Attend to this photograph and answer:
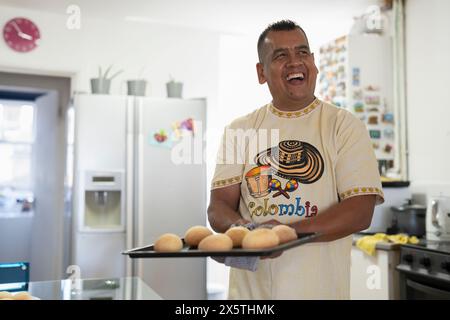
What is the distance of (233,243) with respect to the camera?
91 centimetres

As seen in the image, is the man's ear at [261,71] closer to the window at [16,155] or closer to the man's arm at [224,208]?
the man's arm at [224,208]

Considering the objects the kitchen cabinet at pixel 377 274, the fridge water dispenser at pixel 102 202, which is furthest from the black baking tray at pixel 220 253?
the fridge water dispenser at pixel 102 202

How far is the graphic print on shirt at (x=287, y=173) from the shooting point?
104 cm

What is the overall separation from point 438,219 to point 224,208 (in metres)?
1.70

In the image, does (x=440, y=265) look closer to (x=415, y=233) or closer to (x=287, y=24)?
(x=415, y=233)

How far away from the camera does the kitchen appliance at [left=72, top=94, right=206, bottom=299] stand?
2.92m

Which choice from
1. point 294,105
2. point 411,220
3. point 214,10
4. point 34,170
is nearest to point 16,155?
point 34,170

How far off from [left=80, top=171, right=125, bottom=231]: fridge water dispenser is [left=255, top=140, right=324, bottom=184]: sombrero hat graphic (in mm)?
2037

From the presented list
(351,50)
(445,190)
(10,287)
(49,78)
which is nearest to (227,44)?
(351,50)

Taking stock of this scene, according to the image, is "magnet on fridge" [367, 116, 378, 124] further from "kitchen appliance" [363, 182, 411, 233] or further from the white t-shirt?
the white t-shirt

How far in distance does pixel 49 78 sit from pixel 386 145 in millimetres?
2332

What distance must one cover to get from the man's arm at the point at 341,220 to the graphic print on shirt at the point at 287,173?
0.24 feet

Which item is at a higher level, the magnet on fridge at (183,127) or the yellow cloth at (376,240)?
the magnet on fridge at (183,127)

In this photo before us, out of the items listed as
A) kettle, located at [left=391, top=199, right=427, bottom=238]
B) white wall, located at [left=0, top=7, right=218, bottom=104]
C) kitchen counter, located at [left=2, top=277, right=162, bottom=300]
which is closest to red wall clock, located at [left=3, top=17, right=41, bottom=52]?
white wall, located at [left=0, top=7, right=218, bottom=104]
